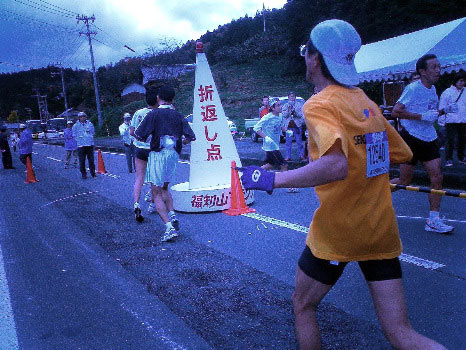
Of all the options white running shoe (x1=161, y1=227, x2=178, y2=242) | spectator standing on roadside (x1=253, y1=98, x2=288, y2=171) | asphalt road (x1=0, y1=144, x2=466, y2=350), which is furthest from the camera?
spectator standing on roadside (x1=253, y1=98, x2=288, y2=171)

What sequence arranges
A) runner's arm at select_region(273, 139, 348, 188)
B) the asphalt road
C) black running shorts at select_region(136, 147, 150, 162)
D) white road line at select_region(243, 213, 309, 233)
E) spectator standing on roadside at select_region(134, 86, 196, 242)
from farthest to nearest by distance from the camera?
black running shorts at select_region(136, 147, 150, 162), white road line at select_region(243, 213, 309, 233), spectator standing on roadside at select_region(134, 86, 196, 242), the asphalt road, runner's arm at select_region(273, 139, 348, 188)

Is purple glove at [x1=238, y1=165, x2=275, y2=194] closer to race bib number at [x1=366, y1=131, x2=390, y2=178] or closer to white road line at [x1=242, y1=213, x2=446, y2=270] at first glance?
race bib number at [x1=366, y1=131, x2=390, y2=178]

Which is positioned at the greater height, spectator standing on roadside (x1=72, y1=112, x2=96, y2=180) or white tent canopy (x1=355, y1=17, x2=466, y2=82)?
white tent canopy (x1=355, y1=17, x2=466, y2=82)

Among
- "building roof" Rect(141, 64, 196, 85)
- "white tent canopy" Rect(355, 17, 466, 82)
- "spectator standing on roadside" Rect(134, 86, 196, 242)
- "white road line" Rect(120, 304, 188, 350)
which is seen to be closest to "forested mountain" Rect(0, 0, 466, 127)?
"building roof" Rect(141, 64, 196, 85)

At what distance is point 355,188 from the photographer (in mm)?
1922

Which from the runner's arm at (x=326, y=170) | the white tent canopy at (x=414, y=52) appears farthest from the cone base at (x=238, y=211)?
the white tent canopy at (x=414, y=52)

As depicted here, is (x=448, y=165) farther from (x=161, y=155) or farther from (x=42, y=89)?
(x=42, y=89)

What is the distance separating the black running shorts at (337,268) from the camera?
6.49ft

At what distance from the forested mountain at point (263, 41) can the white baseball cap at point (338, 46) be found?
3255 cm

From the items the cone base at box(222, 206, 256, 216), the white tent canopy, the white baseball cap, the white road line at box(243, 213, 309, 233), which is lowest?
the white road line at box(243, 213, 309, 233)

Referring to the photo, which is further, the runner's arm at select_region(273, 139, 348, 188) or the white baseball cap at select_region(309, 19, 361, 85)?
the white baseball cap at select_region(309, 19, 361, 85)

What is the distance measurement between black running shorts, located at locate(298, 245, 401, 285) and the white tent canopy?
11562 millimetres

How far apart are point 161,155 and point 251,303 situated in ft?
9.39

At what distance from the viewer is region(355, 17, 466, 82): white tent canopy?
1283 centimetres
